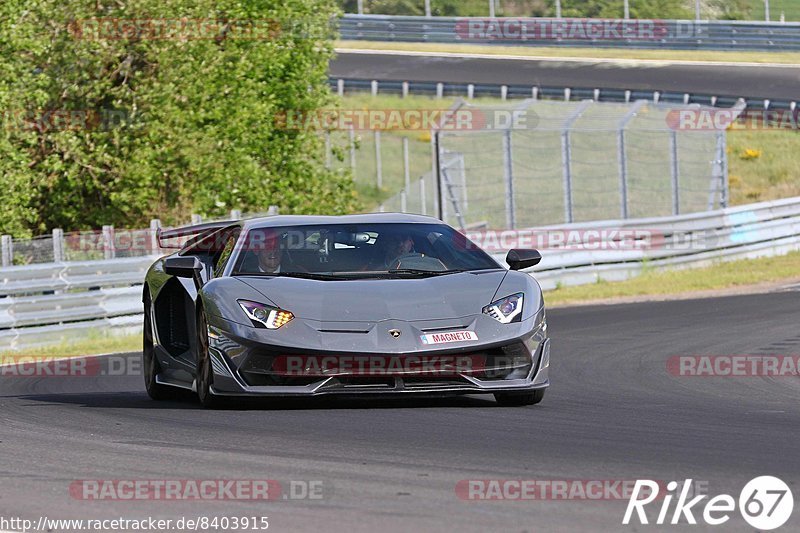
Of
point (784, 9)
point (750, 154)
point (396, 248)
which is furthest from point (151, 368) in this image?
point (784, 9)

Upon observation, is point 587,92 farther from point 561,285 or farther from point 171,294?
point 171,294

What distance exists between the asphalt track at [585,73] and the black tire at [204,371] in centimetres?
3735

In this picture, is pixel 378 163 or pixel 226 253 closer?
pixel 226 253

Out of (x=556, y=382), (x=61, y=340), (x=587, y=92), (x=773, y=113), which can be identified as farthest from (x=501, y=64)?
(x=556, y=382)

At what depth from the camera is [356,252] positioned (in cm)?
955

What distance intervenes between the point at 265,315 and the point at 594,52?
1932 inches

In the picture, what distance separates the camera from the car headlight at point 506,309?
29.1 feet

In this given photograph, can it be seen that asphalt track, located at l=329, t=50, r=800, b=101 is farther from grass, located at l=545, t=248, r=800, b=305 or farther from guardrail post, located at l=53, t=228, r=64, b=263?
guardrail post, located at l=53, t=228, r=64, b=263

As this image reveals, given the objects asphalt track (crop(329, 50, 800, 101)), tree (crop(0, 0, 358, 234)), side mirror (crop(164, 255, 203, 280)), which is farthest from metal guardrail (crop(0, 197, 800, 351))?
asphalt track (crop(329, 50, 800, 101))

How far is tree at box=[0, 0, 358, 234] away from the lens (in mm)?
24969

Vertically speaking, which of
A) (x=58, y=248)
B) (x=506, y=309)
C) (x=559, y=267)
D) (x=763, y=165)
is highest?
(x=506, y=309)

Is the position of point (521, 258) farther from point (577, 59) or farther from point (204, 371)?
point (577, 59)

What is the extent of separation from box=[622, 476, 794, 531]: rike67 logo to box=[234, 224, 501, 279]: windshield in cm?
369

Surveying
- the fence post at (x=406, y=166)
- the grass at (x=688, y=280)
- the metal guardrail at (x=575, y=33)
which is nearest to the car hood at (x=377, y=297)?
the grass at (x=688, y=280)
